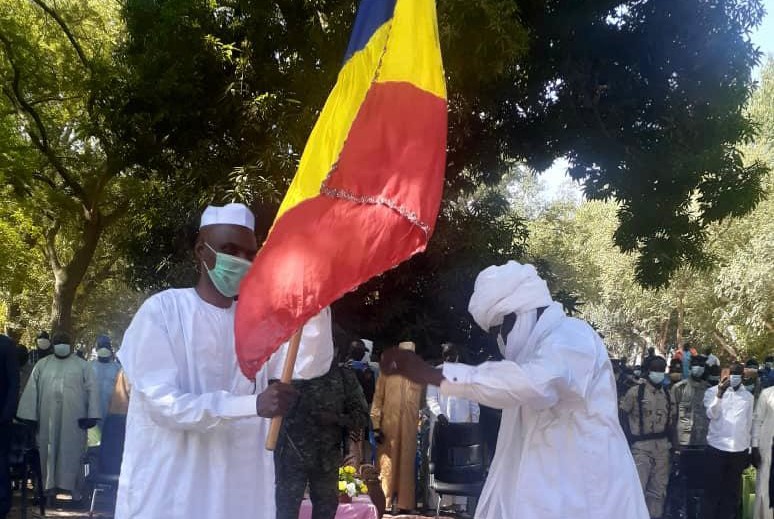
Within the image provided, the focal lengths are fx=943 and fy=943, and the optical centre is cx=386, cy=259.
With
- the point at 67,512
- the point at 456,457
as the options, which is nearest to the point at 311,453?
the point at 456,457

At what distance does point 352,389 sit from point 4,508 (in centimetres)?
333

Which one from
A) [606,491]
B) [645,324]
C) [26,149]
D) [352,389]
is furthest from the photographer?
[645,324]

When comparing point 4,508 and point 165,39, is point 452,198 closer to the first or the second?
point 165,39

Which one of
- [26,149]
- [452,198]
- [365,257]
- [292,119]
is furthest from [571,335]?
[26,149]

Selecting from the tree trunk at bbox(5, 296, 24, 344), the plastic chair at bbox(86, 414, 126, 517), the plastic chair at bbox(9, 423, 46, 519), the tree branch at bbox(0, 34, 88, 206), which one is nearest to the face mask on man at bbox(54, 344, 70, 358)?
Result: the plastic chair at bbox(9, 423, 46, 519)

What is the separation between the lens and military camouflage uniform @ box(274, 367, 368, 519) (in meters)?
7.35

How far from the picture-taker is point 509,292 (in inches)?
172

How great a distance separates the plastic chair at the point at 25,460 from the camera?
31.2 ft

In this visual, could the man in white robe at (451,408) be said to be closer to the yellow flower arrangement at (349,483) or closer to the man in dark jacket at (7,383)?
the yellow flower arrangement at (349,483)

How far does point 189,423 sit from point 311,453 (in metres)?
4.08

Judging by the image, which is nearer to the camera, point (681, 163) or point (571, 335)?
point (571, 335)

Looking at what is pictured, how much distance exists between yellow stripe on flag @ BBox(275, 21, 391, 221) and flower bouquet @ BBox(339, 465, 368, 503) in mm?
4923

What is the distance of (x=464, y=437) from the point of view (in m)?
10.5

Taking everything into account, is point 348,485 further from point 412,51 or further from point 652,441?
point 412,51
